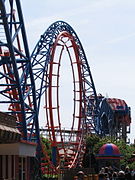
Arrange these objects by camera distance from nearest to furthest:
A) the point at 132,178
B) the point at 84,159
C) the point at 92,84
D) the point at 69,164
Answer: the point at 132,178, the point at 69,164, the point at 84,159, the point at 92,84

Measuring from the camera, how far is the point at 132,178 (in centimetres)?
2250

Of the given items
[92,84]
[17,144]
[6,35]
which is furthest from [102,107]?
[17,144]

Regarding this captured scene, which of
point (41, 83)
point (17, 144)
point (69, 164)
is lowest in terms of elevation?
point (69, 164)

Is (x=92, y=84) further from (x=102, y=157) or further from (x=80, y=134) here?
(x=102, y=157)

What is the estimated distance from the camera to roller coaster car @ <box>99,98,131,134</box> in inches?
3484

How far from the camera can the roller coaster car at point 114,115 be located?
88500 millimetres

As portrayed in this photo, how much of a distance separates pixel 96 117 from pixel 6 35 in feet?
141

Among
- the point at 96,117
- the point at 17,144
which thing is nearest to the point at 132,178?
the point at 17,144

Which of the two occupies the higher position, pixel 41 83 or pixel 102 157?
pixel 41 83

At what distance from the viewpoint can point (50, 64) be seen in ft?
170

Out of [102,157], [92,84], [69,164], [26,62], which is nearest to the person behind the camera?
[26,62]

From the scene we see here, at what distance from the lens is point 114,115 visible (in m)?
91.7

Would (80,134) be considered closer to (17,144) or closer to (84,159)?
(84,159)

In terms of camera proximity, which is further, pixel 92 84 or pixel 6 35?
pixel 92 84
